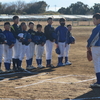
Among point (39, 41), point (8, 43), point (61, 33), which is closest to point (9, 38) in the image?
point (8, 43)

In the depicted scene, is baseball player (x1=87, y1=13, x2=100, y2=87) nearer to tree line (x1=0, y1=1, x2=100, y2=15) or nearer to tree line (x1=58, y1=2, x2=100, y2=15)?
tree line (x1=0, y1=1, x2=100, y2=15)

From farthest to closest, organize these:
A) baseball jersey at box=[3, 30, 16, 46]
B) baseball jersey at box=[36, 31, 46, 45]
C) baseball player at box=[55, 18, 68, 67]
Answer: baseball player at box=[55, 18, 68, 67], baseball jersey at box=[36, 31, 46, 45], baseball jersey at box=[3, 30, 16, 46]

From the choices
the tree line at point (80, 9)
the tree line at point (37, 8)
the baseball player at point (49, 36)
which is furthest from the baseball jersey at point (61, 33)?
the tree line at point (80, 9)

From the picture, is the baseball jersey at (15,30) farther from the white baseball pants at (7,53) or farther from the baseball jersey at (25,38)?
the white baseball pants at (7,53)

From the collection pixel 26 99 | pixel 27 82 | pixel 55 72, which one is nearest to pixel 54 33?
pixel 55 72

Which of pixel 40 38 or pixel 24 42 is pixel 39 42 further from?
pixel 24 42

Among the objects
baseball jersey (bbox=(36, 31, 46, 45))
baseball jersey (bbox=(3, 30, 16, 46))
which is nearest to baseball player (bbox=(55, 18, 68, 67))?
baseball jersey (bbox=(36, 31, 46, 45))

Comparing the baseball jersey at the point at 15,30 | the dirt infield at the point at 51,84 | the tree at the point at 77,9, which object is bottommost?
the dirt infield at the point at 51,84

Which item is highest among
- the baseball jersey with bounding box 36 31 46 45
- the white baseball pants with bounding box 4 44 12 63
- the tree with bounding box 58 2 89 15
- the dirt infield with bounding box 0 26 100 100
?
the tree with bounding box 58 2 89 15

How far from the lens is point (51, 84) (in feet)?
24.7

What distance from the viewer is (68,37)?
37.5ft

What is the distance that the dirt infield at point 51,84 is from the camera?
639 cm

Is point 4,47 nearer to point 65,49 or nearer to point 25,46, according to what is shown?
point 25,46

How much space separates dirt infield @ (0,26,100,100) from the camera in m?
6.39
